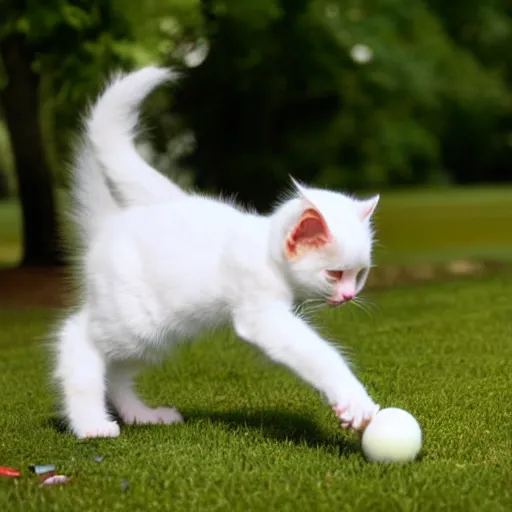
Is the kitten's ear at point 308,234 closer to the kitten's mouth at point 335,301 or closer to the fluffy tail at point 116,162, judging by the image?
the kitten's mouth at point 335,301

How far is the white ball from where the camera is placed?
4086 mm

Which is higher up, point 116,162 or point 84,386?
point 116,162

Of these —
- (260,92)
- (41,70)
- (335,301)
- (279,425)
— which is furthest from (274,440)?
(260,92)

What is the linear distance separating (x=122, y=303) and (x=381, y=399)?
1557 millimetres

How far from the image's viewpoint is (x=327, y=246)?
4.11 m

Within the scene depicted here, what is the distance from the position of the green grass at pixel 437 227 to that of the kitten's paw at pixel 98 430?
881cm

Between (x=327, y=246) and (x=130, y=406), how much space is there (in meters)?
1.55

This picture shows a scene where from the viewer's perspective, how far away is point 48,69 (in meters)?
12.7

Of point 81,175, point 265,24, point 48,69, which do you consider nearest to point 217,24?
point 265,24

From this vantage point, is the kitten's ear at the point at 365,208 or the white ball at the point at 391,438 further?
the kitten's ear at the point at 365,208

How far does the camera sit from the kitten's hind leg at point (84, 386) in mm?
4793

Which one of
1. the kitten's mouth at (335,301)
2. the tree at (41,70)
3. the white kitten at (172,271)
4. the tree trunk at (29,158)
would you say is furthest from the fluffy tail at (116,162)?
the tree trunk at (29,158)

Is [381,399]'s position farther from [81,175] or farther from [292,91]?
[292,91]

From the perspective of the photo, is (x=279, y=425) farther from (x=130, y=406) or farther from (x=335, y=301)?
(x=335, y=301)
